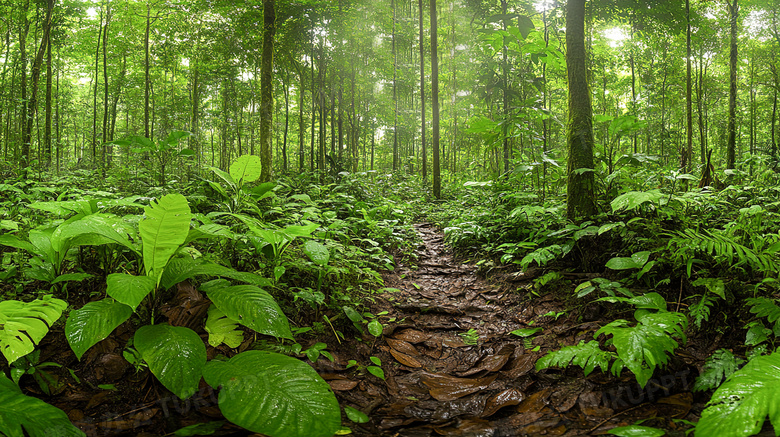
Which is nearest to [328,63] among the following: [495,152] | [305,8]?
[305,8]

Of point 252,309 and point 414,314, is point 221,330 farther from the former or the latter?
point 414,314

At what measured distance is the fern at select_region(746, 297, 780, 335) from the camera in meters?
1.74

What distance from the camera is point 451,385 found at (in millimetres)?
2084

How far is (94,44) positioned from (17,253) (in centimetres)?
1824

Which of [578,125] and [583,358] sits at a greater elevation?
[578,125]

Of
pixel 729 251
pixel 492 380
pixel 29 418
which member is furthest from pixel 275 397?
pixel 729 251

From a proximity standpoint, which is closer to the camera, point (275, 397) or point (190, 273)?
point (275, 397)

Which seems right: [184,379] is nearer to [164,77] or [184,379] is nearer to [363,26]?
[363,26]

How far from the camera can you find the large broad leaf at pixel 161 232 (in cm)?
181

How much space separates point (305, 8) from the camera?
10125mm

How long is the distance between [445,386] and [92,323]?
6.18ft

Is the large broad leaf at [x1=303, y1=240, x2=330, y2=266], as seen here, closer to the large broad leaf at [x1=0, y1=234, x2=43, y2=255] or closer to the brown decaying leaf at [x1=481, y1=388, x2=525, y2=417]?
the brown decaying leaf at [x1=481, y1=388, x2=525, y2=417]

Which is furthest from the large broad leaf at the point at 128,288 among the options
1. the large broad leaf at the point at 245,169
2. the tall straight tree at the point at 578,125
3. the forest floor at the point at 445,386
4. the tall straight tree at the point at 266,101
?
the tall straight tree at the point at 266,101

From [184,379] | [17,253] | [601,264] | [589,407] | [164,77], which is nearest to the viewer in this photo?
[184,379]
